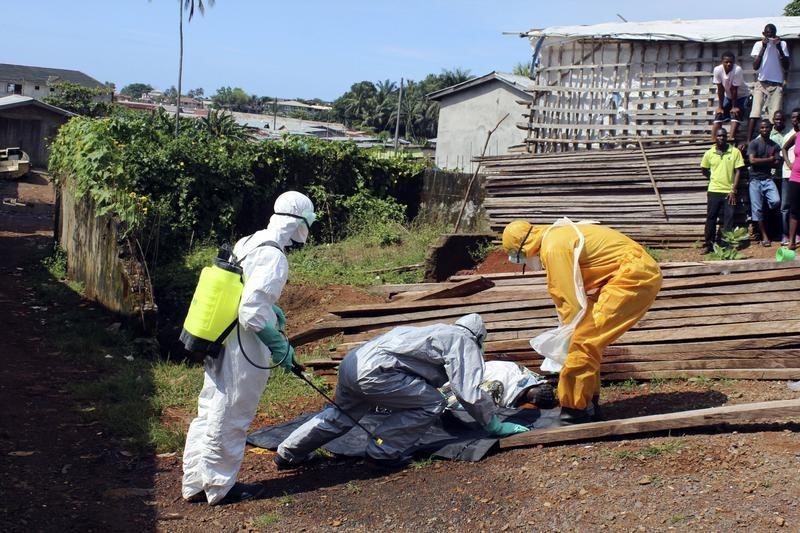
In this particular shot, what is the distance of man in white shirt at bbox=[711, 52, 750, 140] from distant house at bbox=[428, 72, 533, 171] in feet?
67.4

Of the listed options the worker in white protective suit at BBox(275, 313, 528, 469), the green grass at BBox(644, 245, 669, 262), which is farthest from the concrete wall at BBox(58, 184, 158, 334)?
the green grass at BBox(644, 245, 669, 262)

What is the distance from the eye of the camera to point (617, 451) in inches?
228

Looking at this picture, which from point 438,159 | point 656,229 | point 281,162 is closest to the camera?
point 656,229

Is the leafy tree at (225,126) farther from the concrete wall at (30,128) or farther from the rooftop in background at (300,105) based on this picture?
the rooftop in background at (300,105)

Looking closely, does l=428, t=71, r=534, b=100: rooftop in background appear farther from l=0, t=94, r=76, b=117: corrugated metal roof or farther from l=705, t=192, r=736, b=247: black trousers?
l=705, t=192, r=736, b=247: black trousers

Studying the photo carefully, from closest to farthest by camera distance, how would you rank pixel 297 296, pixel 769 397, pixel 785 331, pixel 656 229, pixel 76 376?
1. pixel 769 397
2. pixel 785 331
3. pixel 76 376
4. pixel 297 296
5. pixel 656 229

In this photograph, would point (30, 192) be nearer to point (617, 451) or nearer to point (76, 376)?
point (76, 376)

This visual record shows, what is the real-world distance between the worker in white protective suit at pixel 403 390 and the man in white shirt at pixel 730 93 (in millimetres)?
7498

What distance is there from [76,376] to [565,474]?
5357mm

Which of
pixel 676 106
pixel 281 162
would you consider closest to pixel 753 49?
pixel 676 106

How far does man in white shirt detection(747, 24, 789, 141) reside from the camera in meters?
11.8

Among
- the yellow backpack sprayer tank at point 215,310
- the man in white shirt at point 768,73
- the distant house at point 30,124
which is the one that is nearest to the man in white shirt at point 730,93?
the man in white shirt at point 768,73

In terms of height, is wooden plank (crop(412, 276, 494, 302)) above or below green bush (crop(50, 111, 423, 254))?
below

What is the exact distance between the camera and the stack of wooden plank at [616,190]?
1243cm
